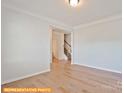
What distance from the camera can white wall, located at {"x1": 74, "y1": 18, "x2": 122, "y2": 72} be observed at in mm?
3670

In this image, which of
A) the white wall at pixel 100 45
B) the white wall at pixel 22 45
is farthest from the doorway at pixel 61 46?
the white wall at pixel 22 45

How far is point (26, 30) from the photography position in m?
3.17

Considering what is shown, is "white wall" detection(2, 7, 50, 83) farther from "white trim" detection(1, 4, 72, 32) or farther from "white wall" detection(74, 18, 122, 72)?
"white wall" detection(74, 18, 122, 72)

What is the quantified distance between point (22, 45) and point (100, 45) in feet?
11.1

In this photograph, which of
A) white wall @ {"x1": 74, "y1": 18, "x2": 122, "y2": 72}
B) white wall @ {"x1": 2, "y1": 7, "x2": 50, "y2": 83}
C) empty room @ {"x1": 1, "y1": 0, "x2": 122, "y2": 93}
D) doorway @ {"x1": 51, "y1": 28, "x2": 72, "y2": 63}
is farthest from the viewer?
doorway @ {"x1": 51, "y1": 28, "x2": 72, "y2": 63}

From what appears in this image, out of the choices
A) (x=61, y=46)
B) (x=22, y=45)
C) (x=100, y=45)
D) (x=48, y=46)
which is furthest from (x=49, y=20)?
(x=61, y=46)

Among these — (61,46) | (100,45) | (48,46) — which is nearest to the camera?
(48,46)

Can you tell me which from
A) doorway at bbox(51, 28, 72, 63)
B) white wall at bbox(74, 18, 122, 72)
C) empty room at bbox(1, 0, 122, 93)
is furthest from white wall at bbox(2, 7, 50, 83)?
doorway at bbox(51, 28, 72, 63)

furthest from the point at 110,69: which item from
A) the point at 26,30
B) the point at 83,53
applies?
the point at 26,30

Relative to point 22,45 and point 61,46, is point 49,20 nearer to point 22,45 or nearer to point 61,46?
point 22,45

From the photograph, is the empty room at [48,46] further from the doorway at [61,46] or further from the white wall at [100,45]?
the doorway at [61,46]

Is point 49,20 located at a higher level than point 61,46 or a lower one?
higher

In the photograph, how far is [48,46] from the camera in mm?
3924

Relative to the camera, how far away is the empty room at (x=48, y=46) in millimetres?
2553
